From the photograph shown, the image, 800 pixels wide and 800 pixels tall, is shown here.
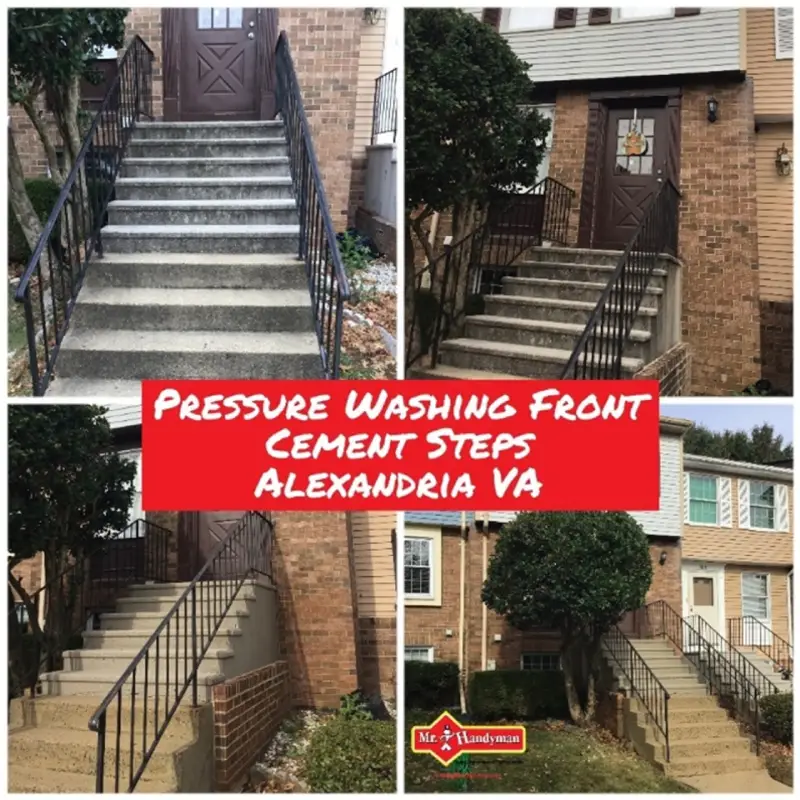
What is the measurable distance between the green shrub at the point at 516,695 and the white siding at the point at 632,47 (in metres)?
3.26

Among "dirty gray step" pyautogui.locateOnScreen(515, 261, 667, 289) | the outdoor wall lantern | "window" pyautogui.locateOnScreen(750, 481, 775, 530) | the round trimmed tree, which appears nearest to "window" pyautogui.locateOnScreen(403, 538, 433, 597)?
the round trimmed tree

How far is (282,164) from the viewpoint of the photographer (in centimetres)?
554

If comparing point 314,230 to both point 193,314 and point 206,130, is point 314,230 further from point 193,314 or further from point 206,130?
point 206,130

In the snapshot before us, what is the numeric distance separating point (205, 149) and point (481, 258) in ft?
7.20

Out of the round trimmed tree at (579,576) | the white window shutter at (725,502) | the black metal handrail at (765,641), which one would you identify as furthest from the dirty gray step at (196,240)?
the black metal handrail at (765,641)

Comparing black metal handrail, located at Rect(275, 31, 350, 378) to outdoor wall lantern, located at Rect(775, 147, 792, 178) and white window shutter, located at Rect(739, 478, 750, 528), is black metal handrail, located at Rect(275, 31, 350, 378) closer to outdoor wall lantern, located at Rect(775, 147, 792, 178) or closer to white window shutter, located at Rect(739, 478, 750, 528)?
white window shutter, located at Rect(739, 478, 750, 528)

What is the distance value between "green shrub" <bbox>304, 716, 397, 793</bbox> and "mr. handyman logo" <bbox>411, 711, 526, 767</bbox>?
0.50 ft

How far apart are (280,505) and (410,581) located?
720 millimetres

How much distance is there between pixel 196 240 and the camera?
472cm

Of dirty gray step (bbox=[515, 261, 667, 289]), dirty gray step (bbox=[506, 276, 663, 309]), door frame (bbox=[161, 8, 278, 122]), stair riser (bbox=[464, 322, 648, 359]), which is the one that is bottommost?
stair riser (bbox=[464, 322, 648, 359])

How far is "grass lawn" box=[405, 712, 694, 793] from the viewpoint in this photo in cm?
384

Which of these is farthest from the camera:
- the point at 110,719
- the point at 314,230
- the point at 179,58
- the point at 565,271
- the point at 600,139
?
the point at 179,58

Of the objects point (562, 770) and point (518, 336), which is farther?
point (518, 336)

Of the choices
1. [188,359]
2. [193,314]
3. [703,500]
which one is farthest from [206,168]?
[703,500]
